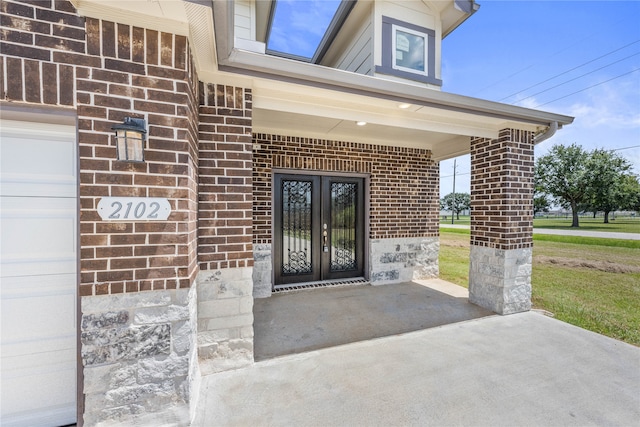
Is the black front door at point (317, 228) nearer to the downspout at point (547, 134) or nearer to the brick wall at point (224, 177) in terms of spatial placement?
the brick wall at point (224, 177)

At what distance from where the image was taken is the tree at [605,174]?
19.9 metres

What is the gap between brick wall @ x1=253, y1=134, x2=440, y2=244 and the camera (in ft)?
15.0

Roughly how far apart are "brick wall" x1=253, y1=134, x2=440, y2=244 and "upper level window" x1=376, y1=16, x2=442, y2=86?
1367 millimetres

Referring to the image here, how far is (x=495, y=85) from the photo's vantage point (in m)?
19.4

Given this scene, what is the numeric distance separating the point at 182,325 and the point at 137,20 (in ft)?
6.87

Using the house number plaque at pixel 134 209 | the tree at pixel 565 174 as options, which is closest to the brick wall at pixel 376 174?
the house number plaque at pixel 134 209

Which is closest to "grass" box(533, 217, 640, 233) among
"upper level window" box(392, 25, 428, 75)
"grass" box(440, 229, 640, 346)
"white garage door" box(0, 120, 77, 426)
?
"grass" box(440, 229, 640, 346)

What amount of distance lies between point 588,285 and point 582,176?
70.4 feet

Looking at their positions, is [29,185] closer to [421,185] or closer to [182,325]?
[182,325]

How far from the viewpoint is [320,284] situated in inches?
201

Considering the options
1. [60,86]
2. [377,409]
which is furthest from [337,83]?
[377,409]

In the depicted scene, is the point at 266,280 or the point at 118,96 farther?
the point at 266,280

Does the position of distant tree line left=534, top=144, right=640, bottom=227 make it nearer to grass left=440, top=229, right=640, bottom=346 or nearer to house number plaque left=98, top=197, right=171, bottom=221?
grass left=440, top=229, right=640, bottom=346

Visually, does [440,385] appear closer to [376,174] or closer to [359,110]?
[359,110]
